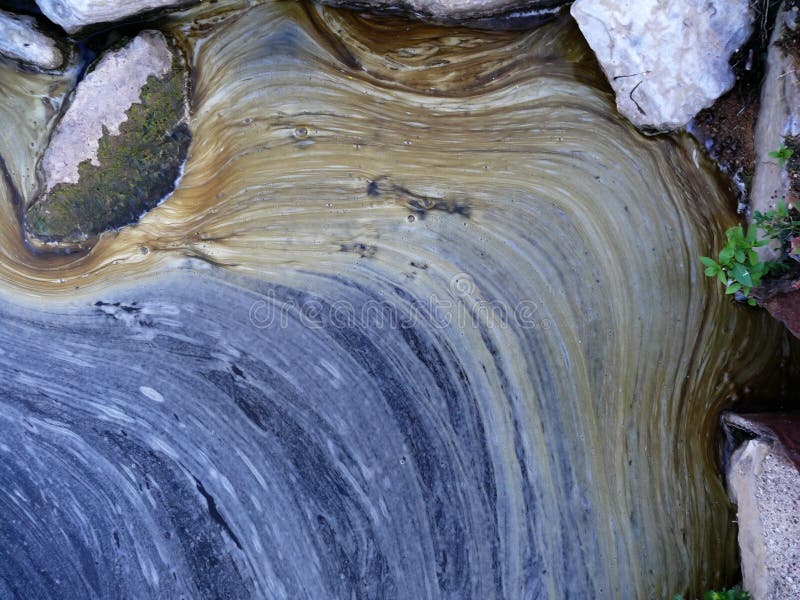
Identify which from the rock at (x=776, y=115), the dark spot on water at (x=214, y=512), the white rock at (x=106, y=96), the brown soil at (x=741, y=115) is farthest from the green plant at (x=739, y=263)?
the white rock at (x=106, y=96)

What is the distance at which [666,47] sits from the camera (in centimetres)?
173

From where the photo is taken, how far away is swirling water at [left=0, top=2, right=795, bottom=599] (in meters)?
1.89

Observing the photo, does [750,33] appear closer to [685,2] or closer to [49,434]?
[685,2]

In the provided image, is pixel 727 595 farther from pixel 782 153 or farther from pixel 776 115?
pixel 776 115

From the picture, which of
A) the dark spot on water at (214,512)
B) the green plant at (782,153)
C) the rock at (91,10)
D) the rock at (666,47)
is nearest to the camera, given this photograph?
the green plant at (782,153)

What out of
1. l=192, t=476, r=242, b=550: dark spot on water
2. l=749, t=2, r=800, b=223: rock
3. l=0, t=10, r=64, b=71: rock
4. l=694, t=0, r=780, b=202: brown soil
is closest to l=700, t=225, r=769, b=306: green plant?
l=749, t=2, r=800, b=223: rock

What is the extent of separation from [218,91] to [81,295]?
944 mm

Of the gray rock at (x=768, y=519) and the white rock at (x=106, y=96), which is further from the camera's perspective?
the white rock at (x=106, y=96)

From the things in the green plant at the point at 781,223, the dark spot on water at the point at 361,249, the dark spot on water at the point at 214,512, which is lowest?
the dark spot on water at the point at 214,512

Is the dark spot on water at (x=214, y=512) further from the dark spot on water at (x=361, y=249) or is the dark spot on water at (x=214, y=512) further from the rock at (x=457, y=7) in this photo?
the rock at (x=457, y=7)

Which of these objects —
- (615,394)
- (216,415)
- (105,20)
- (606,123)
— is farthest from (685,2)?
(216,415)

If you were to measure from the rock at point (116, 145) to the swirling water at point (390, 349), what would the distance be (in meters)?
0.09

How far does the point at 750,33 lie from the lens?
1.73m

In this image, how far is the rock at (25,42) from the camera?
1890 mm
